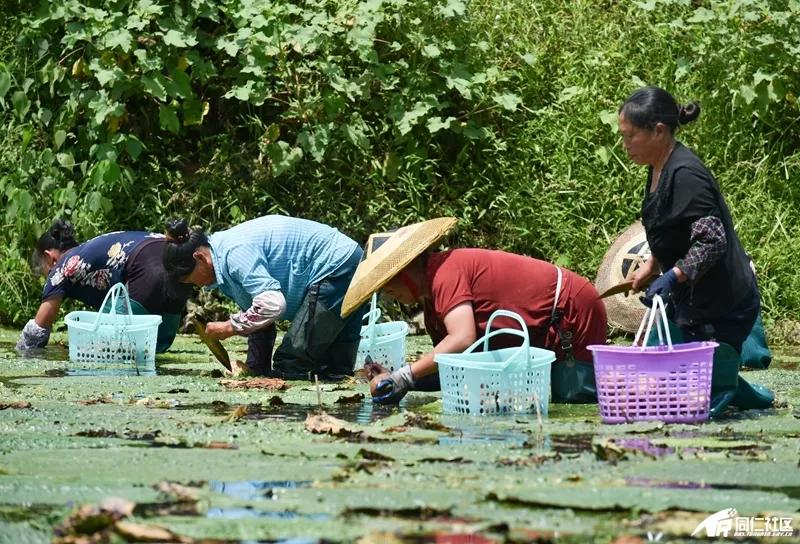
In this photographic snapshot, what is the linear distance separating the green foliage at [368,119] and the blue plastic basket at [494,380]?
5.04 m

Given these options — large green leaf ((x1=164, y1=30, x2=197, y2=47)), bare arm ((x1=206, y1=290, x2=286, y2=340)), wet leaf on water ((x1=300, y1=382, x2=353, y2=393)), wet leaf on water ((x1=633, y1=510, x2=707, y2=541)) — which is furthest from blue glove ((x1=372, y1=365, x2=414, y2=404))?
large green leaf ((x1=164, y1=30, x2=197, y2=47))

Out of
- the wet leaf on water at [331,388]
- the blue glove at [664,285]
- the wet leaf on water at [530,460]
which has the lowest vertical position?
the wet leaf on water at [331,388]

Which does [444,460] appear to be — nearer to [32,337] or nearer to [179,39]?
[32,337]

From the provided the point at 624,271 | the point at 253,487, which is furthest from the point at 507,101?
the point at 253,487

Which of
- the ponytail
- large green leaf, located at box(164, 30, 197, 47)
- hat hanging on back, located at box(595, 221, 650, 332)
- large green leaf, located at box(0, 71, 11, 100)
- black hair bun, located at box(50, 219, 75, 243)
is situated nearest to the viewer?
the ponytail

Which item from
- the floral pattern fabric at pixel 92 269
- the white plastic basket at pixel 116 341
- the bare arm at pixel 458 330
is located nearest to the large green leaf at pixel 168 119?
the floral pattern fabric at pixel 92 269

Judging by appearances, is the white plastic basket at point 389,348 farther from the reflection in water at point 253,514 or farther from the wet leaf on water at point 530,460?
the reflection in water at point 253,514

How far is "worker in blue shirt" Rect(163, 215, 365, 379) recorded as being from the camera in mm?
7203

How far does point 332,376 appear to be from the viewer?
7.64 metres

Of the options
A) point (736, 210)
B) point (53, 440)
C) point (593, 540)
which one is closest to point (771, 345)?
point (736, 210)

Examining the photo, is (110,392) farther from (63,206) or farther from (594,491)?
(63,206)

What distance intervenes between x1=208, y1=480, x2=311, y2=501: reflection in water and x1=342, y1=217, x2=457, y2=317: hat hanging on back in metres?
1.86

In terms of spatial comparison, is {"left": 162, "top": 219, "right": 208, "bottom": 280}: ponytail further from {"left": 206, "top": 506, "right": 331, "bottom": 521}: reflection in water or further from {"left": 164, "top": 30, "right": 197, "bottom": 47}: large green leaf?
{"left": 164, "top": 30, "right": 197, "bottom": 47}: large green leaf

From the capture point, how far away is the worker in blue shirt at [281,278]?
7203 mm
